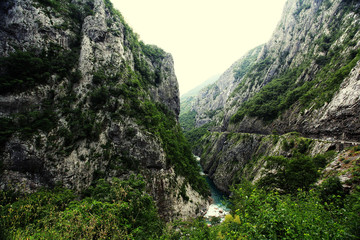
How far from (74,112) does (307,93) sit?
61911 mm

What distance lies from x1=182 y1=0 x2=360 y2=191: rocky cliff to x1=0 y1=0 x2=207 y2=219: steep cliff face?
22661mm

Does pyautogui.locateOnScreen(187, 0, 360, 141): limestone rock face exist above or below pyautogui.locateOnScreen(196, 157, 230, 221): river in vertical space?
above

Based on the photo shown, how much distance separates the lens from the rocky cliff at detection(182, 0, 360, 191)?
3117 cm

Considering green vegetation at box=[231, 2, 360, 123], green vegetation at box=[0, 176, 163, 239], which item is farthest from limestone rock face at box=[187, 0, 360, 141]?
green vegetation at box=[0, 176, 163, 239]

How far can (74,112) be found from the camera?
33312 mm

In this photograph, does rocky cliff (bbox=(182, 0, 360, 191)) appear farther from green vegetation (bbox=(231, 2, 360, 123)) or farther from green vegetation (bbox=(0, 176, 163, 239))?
green vegetation (bbox=(0, 176, 163, 239))

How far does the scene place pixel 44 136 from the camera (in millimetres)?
28016

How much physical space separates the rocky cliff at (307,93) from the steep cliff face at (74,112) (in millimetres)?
22661

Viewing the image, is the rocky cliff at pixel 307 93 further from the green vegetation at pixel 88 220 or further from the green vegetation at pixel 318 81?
the green vegetation at pixel 88 220

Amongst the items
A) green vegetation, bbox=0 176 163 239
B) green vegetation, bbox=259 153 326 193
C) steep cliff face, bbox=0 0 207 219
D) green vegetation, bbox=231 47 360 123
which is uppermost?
steep cliff face, bbox=0 0 207 219

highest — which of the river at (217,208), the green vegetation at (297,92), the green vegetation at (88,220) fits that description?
the green vegetation at (88,220)

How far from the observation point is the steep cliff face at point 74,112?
2634 centimetres

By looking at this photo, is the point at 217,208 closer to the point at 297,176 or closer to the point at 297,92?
the point at 297,176

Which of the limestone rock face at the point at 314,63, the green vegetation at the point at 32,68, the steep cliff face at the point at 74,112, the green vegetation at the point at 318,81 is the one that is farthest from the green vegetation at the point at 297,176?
the green vegetation at the point at 32,68
